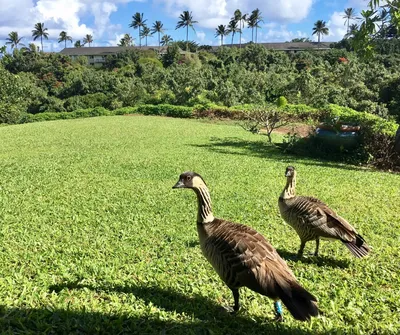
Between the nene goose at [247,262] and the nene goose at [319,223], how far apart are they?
1016mm

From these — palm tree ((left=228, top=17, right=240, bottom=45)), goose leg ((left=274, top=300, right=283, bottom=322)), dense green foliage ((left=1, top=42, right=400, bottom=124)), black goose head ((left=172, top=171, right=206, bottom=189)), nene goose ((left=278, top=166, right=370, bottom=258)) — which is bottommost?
goose leg ((left=274, top=300, right=283, bottom=322))

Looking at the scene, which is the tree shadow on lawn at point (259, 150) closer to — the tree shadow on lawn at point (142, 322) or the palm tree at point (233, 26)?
the tree shadow on lawn at point (142, 322)

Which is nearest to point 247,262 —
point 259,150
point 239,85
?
point 259,150

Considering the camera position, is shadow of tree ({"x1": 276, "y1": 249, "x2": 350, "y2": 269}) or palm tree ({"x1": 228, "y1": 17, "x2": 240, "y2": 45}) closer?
shadow of tree ({"x1": 276, "y1": 249, "x2": 350, "y2": 269})

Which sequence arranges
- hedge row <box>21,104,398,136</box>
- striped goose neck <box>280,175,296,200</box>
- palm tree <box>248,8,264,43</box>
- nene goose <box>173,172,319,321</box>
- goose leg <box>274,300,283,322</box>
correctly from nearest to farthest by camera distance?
nene goose <box>173,172,319,321</box>, goose leg <box>274,300,283,322</box>, striped goose neck <box>280,175,296,200</box>, hedge row <box>21,104,398,136</box>, palm tree <box>248,8,264,43</box>

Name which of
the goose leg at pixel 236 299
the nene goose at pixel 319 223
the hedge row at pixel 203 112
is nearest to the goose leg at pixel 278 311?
the goose leg at pixel 236 299

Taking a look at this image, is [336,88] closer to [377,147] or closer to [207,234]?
[377,147]

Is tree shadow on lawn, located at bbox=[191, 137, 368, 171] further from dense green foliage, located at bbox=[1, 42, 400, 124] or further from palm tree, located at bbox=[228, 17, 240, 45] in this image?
palm tree, located at bbox=[228, 17, 240, 45]

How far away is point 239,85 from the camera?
99.8ft

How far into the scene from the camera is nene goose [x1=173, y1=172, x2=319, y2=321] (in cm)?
241

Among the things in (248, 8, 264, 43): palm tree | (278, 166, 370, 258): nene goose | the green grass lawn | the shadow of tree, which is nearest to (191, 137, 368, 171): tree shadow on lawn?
the green grass lawn

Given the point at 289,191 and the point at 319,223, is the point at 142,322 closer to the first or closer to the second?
the point at 319,223

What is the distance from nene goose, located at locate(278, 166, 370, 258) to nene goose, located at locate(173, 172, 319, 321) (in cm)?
102

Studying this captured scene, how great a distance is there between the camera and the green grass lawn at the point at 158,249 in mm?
2906
